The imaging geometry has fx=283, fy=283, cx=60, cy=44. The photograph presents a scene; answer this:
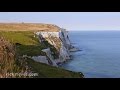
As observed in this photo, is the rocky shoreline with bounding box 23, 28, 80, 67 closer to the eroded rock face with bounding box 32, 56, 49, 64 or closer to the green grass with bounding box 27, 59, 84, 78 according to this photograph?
the eroded rock face with bounding box 32, 56, 49, 64

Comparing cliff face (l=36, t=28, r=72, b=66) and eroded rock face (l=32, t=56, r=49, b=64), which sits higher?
cliff face (l=36, t=28, r=72, b=66)

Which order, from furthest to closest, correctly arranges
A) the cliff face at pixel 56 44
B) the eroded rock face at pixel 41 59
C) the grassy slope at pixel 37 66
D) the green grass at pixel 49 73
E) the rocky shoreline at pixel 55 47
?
the cliff face at pixel 56 44 → the rocky shoreline at pixel 55 47 → the eroded rock face at pixel 41 59 → the grassy slope at pixel 37 66 → the green grass at pixel 49 73

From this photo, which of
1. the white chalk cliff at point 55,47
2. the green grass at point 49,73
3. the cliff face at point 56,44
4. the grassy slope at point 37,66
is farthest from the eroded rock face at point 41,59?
the green grass at point 49,73

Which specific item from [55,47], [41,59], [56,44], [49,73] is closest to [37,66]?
[49,73]

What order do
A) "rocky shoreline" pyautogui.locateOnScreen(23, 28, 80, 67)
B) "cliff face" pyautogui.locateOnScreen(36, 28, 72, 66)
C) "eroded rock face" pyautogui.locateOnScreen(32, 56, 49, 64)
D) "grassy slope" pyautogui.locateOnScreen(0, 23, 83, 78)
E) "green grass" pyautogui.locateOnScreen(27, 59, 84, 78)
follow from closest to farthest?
"green grass" pyautogui.locateOnScreen(27, 59, 84, 78), "grassy slope" pyautogui.locateOnScreen(0, 23, 83, 78), "eroded rock face" pyautogui.locateOnScreen(32, 56, 49, 64), "rocky shoreline" pyautogui.locateOnScreen(23, 28, 80, 67), "cliff face" pyautogui.locateOnScreen(36, 28, 72, 66)

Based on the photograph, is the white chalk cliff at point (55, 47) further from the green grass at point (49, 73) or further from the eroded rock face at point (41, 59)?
the green grass at point (49, 73)

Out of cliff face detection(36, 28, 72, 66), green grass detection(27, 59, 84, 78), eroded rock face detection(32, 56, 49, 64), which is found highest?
cliff face detection(36, 28, 72, 66)

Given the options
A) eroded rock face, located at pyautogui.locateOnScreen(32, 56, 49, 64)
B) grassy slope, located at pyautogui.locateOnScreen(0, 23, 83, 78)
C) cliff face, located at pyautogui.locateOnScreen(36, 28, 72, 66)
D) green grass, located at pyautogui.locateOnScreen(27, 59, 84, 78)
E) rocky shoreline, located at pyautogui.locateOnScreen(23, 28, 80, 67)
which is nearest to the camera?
green grass, located at pyautogui.locateOnScreen(27, 59, 84, 78)

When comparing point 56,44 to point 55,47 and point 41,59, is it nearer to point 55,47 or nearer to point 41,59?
point 55,47

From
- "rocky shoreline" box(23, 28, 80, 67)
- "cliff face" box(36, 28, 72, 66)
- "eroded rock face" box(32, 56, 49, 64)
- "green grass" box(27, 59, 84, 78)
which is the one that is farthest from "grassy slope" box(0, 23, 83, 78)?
"cliff face" box(36, 28, 72, 66)
